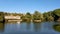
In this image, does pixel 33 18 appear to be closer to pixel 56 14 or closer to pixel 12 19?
pixel 12 19

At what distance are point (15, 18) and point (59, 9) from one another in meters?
50.4

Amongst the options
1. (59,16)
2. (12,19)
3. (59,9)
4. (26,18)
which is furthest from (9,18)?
(59,9)

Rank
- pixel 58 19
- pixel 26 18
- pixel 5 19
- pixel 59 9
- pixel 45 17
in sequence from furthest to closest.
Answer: pixel 59 9 < pixel 58 19 < pixel 45 17 < pixel 26 18 < pixel 5 19

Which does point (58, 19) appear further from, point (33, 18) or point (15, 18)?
point (15, 18)

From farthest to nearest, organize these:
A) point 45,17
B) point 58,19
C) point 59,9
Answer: point 59,9 → point 58,19 → point 45,17

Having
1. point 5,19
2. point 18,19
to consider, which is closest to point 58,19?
point 18,19

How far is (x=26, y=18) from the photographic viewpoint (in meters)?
98.8

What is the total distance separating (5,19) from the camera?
8812 centimetres

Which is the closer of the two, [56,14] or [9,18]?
[9,18]

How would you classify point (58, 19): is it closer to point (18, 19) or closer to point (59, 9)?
point (59, 9)

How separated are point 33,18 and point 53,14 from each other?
23685mm

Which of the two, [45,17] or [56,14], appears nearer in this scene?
[45,17]

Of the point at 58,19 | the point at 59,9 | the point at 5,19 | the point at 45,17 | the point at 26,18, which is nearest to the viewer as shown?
the point at 5,19

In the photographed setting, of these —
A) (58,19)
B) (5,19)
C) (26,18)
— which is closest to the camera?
(5,19)
